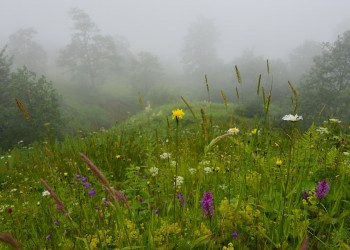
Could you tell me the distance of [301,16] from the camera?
149 m

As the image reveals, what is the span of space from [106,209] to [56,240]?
421 mm

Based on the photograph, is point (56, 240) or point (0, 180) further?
point (0, 180)

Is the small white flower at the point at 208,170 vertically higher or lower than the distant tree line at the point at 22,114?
higher

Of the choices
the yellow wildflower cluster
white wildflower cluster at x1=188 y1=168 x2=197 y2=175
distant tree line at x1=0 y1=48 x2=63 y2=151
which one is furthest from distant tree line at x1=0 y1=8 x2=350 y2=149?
the yellow wildflower cluster

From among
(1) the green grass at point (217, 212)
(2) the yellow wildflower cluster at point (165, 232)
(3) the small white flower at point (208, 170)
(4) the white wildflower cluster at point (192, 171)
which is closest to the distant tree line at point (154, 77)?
(4) the white wildflower cluster at point (192, 171)

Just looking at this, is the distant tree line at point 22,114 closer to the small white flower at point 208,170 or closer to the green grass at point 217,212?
the green grass at point 217,212

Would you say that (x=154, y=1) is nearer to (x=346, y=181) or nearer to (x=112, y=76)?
(x=112, y=76)

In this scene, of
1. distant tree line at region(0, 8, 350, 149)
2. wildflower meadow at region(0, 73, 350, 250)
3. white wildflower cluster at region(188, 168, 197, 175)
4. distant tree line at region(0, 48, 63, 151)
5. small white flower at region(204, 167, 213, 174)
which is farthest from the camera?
distant tree line at region(0, 8, 350, 149)

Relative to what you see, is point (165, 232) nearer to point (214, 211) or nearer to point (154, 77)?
point (214, 211)

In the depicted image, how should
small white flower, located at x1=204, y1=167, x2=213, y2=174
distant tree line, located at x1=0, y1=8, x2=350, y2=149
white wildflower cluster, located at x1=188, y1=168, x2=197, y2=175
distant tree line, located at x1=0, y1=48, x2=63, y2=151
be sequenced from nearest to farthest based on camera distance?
small white flower, located at x1=204, y1=167, x2=213, y2=174, white wildflower cluster, located at x1=188, y1=168, x2=197, y2=175, distant tree line, located at x1=0, y1=48, x2=63, y2=151, distant tree line, located at x1=0, y1=8, x2=350, y2=149

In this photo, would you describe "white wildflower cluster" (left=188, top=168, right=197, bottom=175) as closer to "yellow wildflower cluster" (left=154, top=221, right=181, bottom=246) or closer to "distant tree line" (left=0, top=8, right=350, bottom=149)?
"yellow wildflower cluster" (left=154, top=221, right=181, bottom=246)

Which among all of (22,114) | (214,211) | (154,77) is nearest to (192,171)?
(214,211)

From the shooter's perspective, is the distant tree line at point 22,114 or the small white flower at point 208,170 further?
the distant tree line at point 22,114

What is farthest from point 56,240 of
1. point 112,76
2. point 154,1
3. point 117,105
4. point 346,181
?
point 154,1
